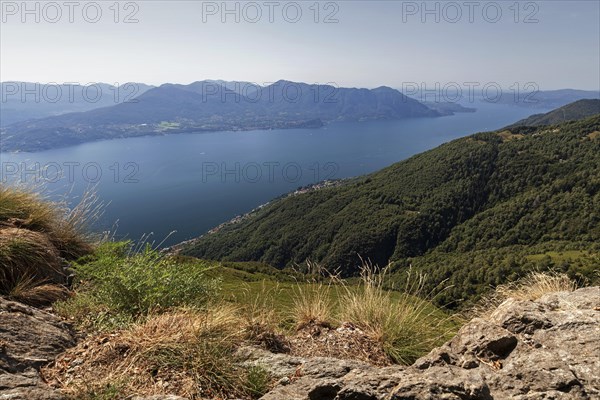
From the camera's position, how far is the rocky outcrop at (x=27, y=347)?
2.12 metres

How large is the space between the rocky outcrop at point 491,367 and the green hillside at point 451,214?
79.4 metres

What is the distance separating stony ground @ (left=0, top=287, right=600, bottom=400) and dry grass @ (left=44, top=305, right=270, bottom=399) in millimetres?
179

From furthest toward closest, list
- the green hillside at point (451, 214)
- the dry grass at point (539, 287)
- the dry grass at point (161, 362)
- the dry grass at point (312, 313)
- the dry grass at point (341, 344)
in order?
the green hillside at point (451, 214), the dry grass at point (539, 287), the dry grass at point (312, 313), the dry grass at point (341, 344), the dry grass at point (161, 362)

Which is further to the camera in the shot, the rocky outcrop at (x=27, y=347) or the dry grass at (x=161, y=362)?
the dry grass at (x=161, y=362)

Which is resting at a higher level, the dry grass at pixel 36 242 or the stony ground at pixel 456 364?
the dry grass at pixel 36 242

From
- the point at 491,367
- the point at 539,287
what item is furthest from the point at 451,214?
the point at 491,367

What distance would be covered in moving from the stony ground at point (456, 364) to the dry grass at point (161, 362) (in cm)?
18

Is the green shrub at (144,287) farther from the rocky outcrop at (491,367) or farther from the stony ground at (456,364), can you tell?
the rocky outcrop at (491,367)

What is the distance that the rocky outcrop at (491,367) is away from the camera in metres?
2.05

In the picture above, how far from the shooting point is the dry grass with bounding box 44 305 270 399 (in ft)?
7.86

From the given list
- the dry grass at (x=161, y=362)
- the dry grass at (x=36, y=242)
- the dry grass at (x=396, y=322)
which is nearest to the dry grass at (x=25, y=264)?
the dry grass at (x=36, y=242)

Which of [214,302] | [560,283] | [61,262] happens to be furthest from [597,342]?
[61,262]

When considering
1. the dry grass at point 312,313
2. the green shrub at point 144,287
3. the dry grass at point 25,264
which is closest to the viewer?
the green shrub at point 144,287

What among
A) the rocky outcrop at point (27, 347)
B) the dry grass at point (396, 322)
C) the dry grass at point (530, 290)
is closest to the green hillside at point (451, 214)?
the dry grass at point (530, 290)
